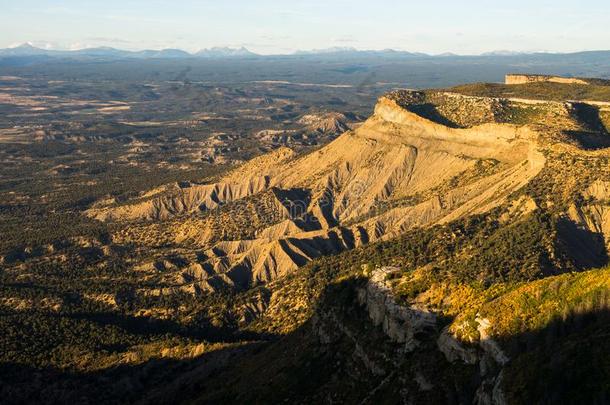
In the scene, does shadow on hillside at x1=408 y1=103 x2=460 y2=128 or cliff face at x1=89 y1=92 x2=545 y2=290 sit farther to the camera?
shadow on hillside at x1=408 y1=103 x2=460 y2=128

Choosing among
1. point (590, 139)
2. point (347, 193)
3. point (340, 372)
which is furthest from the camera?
point (347, 193)

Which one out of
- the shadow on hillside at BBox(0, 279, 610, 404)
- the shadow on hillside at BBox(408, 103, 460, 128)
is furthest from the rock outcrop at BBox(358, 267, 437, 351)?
the shadow on hillside at BBox(408, 103, 460, 128)

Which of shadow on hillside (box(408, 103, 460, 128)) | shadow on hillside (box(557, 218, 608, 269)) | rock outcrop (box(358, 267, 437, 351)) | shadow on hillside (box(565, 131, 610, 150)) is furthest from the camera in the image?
shadow on hillside (box(408, 103, 460, 128))

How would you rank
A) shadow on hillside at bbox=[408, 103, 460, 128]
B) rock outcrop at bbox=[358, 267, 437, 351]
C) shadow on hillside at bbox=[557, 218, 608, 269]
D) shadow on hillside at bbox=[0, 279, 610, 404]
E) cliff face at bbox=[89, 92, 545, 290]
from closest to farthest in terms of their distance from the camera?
shadow on hillside at bbox=[0, 279, 610, 404], rock outcrop at bbox=[358, 267, 437, 351], shadow on hillside at bbox=[557, 218, 608, 269], cliff face at bbox=[89, 92, 545, 290], shadow on hillside at bbox=[408, 103, 460, 128]

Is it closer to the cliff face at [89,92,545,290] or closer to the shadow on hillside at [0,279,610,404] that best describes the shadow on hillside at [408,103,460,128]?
the cliff face at [89,92,545,290]

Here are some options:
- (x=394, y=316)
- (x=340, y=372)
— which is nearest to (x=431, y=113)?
(x=394, y=316)

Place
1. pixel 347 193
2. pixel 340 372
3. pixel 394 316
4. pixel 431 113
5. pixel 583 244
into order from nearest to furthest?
1. pixel 394 316
2. pixel 340 372
3. pixel 583 244
4. pixel 347 193
5. pixel 431 113

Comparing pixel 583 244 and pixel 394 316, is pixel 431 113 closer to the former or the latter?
pixel 583 244

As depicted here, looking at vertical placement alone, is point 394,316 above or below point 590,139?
below

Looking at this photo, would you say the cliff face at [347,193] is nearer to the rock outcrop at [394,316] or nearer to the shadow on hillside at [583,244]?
the shadow on hillside at [583,244]

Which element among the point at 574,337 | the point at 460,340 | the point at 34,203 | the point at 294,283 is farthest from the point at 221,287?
the point at 34,203

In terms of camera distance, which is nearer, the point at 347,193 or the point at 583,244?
the point at 583,244

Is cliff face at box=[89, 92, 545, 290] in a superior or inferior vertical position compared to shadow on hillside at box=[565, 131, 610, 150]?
inferior
